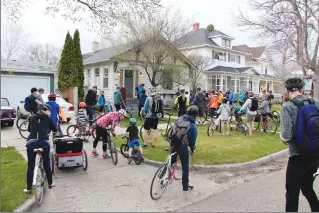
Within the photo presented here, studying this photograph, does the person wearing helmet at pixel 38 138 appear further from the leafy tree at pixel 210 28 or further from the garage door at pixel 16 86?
the leafy tree at pixel 210 28

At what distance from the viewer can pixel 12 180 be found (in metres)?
5.73

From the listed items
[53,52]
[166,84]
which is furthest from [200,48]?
[53,52]

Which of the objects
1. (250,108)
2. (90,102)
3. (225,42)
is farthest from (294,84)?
(225,42)

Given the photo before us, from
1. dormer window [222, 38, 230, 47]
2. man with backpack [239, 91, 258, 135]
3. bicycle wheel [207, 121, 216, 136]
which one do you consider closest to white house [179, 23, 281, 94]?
dormer window [222, 38, 230, 47]

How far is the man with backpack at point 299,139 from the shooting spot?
3564 mm

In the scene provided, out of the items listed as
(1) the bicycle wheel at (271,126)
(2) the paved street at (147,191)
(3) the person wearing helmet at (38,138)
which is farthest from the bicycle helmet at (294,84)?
(1) the bicycle wheel at (271,126)

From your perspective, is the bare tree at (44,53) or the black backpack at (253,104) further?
the bare tree at (44,53)

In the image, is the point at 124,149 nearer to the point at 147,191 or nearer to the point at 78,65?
the point at 147,191

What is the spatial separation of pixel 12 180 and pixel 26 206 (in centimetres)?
139

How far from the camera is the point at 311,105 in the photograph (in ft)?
12.2

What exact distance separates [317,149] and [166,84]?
20.3 meters

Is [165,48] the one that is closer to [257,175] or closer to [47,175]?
[257,175]

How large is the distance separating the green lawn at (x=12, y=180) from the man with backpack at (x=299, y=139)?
4.32 meters

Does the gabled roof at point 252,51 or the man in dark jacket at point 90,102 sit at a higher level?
the gabled roof at point 252,51
